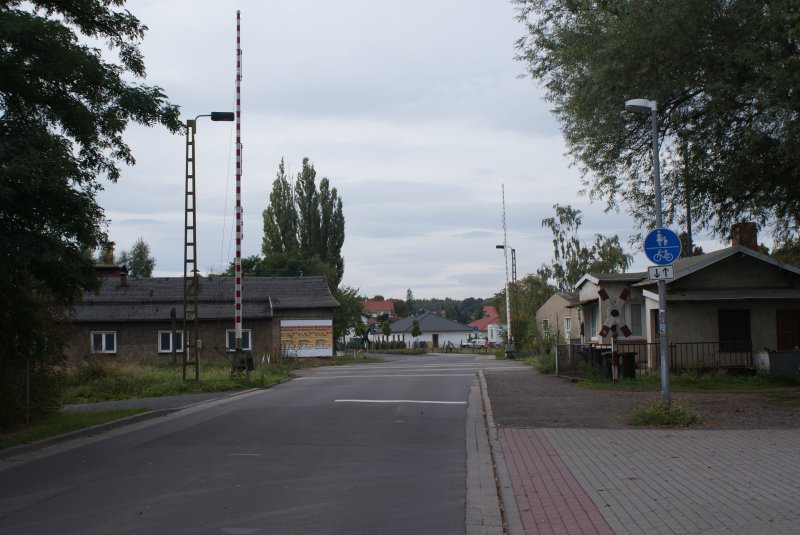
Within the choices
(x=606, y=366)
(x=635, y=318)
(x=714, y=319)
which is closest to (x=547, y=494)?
(x=606, y=366)

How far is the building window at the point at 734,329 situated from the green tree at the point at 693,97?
669cm

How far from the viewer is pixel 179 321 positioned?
4541cm

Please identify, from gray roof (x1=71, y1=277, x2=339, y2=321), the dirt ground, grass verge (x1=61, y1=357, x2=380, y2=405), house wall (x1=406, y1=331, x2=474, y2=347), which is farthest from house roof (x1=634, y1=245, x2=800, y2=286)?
house wall (x1=406, y1=331, x2=474, y2=347)

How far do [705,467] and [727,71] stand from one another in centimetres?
1002

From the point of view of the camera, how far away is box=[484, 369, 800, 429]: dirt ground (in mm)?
14336

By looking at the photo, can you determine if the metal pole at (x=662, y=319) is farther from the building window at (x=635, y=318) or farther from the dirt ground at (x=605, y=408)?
the building window at (x=635, y=318)

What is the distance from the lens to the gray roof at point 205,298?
48.8m

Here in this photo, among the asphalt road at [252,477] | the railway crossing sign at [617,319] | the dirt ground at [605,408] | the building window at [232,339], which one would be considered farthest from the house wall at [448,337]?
the asphalt road at [252,477]

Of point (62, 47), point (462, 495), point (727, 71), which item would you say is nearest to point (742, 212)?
point (727, 71)

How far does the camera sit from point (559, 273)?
69500 mm

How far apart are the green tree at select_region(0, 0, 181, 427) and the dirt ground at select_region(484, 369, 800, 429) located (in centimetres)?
758

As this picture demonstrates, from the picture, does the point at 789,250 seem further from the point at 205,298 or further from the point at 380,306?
the point at 380,306

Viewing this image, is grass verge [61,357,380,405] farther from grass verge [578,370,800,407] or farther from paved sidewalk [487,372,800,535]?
paved sidewalk [487,372,800,535]

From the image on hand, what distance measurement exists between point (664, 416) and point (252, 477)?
744 centimetres
